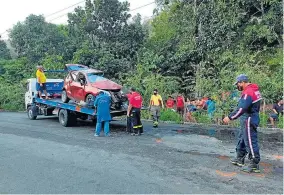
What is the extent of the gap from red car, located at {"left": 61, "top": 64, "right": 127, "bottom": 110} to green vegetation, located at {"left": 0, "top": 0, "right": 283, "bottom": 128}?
4031 mm

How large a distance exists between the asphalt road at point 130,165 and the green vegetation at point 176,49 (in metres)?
5.77

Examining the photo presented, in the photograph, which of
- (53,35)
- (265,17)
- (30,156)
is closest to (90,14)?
(53,35)

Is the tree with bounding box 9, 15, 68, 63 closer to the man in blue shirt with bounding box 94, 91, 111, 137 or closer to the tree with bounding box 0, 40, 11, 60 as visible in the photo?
the tree with bounding box 0, 40, 11, 60

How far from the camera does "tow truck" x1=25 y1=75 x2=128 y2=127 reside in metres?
12.4

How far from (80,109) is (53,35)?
23284 mm

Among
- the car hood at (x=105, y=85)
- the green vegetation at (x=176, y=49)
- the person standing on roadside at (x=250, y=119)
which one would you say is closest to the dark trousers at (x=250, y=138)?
the person standing on roadside at (x=250, y=119)

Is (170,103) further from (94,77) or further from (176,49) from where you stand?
(176,49)

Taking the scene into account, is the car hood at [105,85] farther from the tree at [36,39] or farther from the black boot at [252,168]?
the tree at [36,39]

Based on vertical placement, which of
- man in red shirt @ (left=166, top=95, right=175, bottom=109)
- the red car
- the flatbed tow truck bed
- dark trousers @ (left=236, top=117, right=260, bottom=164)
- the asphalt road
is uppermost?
the red car

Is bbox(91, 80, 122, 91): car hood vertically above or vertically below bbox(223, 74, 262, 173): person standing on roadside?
above

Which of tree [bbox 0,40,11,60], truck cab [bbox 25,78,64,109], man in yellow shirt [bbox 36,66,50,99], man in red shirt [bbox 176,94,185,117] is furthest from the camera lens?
tree [bbox 0,40,11,60]

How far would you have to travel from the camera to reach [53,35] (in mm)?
33781

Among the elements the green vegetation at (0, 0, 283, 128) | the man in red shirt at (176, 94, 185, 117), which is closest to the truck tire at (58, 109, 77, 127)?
the green vegetation at (0, 0, 283, 128)

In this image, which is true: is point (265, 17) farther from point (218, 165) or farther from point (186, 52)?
point (218, 165)
